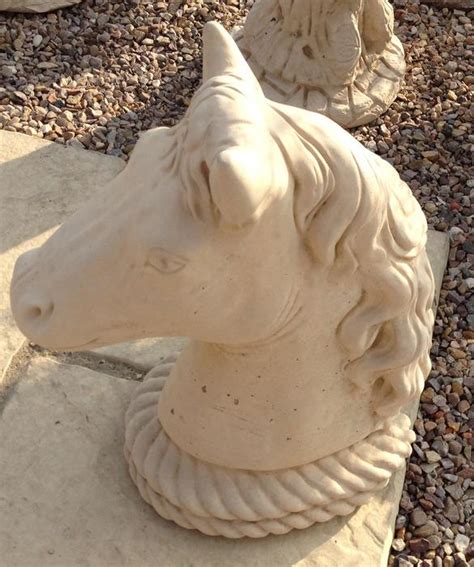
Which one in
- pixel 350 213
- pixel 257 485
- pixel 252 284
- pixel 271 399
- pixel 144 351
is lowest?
pixel 144 351

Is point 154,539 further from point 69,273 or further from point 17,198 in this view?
point 17,198

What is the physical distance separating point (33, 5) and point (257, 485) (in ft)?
9.92

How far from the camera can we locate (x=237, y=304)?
1.67 meters

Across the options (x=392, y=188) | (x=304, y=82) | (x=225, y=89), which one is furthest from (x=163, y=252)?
(x=304, y=82)

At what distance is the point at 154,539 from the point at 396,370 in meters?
0.80

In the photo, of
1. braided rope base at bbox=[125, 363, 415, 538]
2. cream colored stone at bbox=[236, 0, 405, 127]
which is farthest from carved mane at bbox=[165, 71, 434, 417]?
cream colored stone at bbox=[236, 0, 405, 127]

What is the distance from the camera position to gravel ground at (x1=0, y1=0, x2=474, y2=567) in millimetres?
2719

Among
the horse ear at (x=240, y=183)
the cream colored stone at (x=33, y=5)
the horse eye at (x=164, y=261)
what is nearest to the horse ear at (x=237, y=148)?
the horse ear at (x=240, y=183)

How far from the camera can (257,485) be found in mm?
2133

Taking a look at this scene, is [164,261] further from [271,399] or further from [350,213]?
[271,399]

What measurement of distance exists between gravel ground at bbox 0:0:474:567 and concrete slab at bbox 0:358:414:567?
Answer: 336 mm

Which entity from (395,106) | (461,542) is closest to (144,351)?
(461,542)

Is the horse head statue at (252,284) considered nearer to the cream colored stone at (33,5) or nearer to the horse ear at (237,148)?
the horse ear at (237,148)

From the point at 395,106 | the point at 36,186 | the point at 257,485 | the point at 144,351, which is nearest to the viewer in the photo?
the point at 257,485
